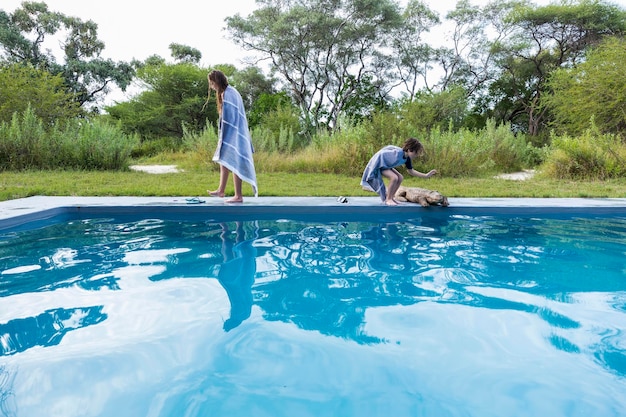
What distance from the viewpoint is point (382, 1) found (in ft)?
67.3

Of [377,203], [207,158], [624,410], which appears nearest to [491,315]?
[624,410]

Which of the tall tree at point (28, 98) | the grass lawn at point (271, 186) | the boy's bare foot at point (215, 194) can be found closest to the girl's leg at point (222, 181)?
the boy's bare foot at point (215, 194)

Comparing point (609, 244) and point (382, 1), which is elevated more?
point (382, 1)

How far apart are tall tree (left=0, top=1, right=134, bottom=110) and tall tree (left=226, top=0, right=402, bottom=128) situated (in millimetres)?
8695

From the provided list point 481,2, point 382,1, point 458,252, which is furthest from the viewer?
point 481,2

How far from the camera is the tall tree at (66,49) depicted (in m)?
21.9

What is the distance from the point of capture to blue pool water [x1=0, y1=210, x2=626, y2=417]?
141 centimetres

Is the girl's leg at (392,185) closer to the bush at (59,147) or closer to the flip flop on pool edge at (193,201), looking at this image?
the flip flop on pool edge at (193,201)

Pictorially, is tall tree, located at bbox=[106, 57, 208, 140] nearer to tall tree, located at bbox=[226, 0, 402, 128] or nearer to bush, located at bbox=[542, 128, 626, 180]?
tall tree, located at bbox=[226, 0, 402, 128]

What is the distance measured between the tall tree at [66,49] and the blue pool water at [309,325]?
2404cm

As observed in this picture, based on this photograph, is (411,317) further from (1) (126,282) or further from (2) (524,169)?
(2) (524,169)

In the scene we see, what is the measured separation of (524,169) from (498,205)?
7594 mm

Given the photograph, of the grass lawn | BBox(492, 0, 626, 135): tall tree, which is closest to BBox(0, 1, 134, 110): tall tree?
the grass lawn

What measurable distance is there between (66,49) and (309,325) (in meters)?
28.3
